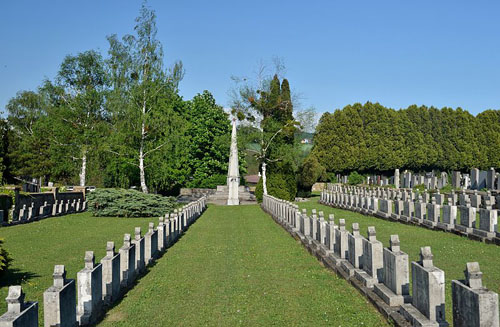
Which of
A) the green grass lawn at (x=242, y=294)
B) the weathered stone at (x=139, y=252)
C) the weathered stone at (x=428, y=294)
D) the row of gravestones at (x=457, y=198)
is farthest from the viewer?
the row of gravestones at (x=457, y=198)

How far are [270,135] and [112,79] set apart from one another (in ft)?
48.2

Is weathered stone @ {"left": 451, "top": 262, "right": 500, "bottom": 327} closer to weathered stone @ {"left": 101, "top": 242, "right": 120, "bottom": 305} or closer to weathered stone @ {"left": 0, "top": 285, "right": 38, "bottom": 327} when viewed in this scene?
weathered stone @ {"left": 0, "top": 285, "right": 38, "bottom": 327}

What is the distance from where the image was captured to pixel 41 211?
89.2 ft

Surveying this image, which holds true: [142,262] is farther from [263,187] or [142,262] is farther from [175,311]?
[263,187]

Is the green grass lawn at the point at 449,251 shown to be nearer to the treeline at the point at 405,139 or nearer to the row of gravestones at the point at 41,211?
the row of gravestones at the point at 41,211

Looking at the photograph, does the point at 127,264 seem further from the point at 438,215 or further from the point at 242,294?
the point at 438,215

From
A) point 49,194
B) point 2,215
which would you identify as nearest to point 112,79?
point 49,194

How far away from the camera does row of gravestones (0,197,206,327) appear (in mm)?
4574

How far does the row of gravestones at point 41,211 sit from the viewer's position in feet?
78.5

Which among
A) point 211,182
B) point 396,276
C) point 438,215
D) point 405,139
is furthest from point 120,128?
point 405,139

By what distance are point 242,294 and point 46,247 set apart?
8.71m

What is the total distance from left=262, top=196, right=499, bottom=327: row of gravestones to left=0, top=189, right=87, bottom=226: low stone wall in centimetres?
1685


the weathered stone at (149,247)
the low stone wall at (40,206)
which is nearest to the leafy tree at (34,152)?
the low stone wall at (40,206)

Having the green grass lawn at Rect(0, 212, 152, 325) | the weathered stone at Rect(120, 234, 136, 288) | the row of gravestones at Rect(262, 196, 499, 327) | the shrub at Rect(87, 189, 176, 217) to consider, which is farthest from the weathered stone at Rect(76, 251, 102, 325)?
the shrub at Rect(87, 189, 176, 217)
